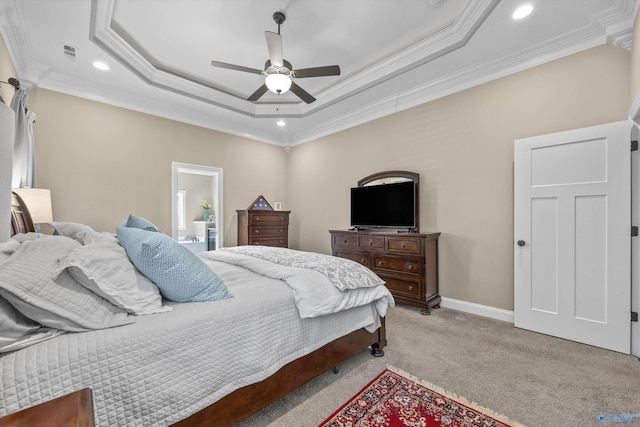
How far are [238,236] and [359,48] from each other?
11.9 feet

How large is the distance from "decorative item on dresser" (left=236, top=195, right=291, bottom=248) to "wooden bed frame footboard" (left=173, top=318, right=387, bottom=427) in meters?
3.12

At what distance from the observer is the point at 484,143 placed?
3160mm

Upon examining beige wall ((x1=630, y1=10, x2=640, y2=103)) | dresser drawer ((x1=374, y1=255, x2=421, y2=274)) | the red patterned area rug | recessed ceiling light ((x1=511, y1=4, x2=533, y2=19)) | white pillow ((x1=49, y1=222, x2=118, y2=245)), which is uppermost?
recessed ceiling light ((x1=511, y1=4, x2=533, y2=19))

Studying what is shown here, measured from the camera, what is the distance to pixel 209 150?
472 centimetres

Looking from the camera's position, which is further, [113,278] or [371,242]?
[371,242]

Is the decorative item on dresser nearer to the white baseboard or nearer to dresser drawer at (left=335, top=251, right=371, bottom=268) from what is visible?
dresser drawer at (left=335, top=251, right=371, bottom=268)

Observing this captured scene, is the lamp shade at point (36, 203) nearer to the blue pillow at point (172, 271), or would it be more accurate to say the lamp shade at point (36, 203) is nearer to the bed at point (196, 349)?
the bed at point (196, 349)

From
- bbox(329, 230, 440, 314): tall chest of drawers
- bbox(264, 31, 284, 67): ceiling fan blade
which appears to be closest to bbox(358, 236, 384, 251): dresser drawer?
bbox(329, 230, 440, 314): tall chest of drawers

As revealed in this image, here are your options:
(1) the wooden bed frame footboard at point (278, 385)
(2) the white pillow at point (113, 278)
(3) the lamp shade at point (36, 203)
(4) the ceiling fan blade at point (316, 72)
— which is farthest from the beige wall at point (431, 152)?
(2) the white pillow at point (113, 278)

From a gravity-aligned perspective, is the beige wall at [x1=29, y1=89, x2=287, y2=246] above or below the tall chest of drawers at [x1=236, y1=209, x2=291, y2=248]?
above

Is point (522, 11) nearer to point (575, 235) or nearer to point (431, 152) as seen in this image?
point (431, 152)

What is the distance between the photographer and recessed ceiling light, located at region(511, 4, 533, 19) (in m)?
2.30

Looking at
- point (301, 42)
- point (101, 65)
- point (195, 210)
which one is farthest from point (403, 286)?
point (195, 210)

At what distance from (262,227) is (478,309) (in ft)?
11.4
